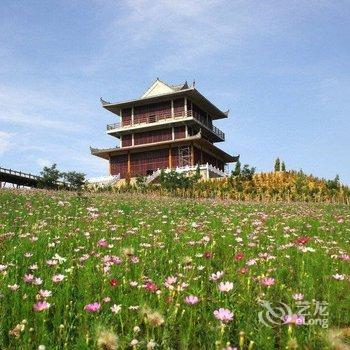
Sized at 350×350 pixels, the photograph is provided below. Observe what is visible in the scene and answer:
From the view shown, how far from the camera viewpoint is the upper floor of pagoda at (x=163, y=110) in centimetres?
5653

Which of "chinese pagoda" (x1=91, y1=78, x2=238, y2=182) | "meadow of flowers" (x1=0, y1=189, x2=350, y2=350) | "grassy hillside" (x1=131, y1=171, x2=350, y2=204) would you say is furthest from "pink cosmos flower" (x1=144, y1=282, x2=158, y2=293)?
"chinese pagoda" (x1=91, y1=78, x2=238, y2=182)

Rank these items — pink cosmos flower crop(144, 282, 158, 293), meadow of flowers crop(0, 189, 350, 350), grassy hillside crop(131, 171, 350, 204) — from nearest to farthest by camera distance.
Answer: meadow of flowers crop(0, 189, 350, 350), pink cosmos flower crop(144, 282, 158, 293), grassy hillside crop(131, 171, 350, 204)

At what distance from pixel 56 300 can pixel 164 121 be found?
5357 cm

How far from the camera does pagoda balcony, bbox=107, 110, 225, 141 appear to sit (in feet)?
184

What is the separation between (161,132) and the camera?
192 feet

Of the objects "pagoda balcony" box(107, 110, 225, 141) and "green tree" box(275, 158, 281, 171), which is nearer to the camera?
"green tree" box(275, 158, 281, 171)

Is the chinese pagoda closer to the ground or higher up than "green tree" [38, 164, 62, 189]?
higher up

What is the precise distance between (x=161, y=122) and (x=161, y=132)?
1.84 m

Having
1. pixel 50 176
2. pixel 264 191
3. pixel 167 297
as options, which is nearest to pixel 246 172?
pixel 264 191

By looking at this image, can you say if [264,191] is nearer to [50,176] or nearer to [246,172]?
[246,172]

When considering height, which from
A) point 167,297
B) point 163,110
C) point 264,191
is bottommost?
point 167,297

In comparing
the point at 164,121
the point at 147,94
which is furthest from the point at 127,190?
the point at 147,94

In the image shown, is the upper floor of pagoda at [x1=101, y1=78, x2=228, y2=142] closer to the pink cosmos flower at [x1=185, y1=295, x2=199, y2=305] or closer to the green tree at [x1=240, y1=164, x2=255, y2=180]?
the green tree at [x1=240, y1=164, x2=255, y2=180]

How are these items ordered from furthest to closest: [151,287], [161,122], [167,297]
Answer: [161,122]
[167,297]
[151,287]
